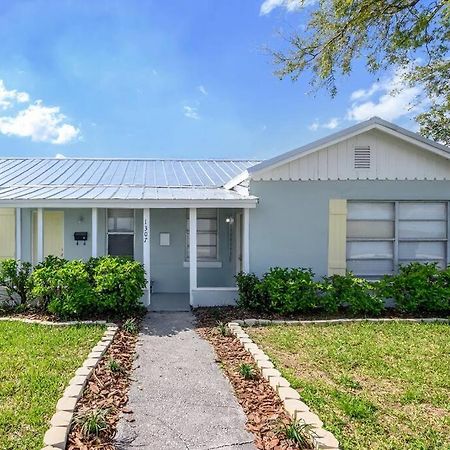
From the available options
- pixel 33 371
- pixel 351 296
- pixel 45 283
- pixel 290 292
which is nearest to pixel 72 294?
pixel 45 283

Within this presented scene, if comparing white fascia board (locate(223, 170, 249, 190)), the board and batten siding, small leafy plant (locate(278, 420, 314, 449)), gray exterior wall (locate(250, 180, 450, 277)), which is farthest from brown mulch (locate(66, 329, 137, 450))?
the board and batten siding

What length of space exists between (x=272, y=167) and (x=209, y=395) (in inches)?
247

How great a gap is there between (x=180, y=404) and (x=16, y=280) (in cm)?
691

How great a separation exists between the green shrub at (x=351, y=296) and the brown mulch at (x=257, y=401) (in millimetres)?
2960

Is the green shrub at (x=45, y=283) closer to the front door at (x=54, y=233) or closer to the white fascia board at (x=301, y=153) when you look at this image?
the front door at (x=54, y=233)

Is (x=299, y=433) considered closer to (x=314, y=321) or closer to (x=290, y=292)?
(x=314, y=321)

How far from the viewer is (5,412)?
441 cm

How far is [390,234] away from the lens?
410 inches

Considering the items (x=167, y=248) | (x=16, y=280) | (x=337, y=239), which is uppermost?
(x=337, y=239)

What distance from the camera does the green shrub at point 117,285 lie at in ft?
28.9

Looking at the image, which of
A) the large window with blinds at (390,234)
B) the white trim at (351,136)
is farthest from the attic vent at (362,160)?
the large window with blinds at (390,234)

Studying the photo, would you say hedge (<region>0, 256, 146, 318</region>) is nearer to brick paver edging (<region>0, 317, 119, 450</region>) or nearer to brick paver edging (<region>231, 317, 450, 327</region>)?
brick paver edging (<region>0, 317, 119, 450</region>)

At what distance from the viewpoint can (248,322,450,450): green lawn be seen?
4191 millimetres

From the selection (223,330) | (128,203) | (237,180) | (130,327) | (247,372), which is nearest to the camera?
(247,372)
